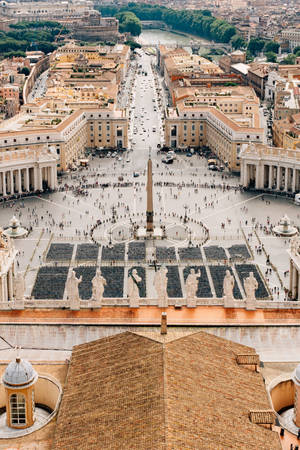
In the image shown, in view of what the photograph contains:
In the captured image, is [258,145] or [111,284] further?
[258,145]

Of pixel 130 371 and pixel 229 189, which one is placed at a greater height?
pixel 130 371

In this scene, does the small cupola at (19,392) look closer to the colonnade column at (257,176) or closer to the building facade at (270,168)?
the building facade at (270,168)

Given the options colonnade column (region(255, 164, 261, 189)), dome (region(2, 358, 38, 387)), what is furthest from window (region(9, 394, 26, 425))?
colonnade column (region(255, 164, 261, 189))

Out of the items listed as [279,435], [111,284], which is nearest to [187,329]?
[279,435]

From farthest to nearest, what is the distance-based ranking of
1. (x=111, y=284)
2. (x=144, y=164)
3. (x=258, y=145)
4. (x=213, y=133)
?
(x=213, y=133), (x=144, y=164), (x=258, y=145), (x=111, y=284)

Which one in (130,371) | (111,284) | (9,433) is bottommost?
(111,284)

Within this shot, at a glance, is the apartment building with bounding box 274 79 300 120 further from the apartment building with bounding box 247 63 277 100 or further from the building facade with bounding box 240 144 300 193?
the building facade with bounding box 240 144 300 193

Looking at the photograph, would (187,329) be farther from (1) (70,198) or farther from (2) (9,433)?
(1) (70,198)
